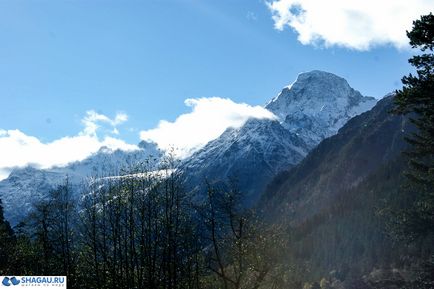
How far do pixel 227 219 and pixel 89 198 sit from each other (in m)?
15.2

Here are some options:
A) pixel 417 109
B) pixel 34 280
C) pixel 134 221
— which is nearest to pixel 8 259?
pixel 34 280

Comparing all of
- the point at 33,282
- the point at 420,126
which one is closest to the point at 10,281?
the point at 33,282

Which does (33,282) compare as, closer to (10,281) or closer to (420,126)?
(10,281)

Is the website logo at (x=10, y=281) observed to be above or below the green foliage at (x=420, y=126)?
below

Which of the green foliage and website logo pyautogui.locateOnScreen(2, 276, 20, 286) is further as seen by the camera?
website logo pyautogui.locateOnScreen(2, 276, 20, 286)

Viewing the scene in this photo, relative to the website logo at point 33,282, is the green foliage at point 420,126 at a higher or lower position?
higher

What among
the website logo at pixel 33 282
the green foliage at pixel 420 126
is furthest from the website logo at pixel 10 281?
the green foliage at pixel 420 126

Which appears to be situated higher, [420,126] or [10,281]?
[420,126]

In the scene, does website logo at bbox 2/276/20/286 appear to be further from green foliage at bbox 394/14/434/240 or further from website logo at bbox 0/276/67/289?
green foliage at bbox 394/14/434/240

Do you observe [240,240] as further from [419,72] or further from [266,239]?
[419,72]

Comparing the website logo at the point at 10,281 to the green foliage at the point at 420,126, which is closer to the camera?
the green foliage at the point at 420,126

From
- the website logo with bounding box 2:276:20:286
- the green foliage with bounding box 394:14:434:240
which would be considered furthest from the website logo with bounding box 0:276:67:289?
the green foliage with bounding box 394:14:434:240

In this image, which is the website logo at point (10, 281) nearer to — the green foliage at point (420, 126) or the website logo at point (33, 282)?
the website logo at point (33, 282)

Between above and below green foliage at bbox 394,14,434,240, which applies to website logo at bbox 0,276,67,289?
below
